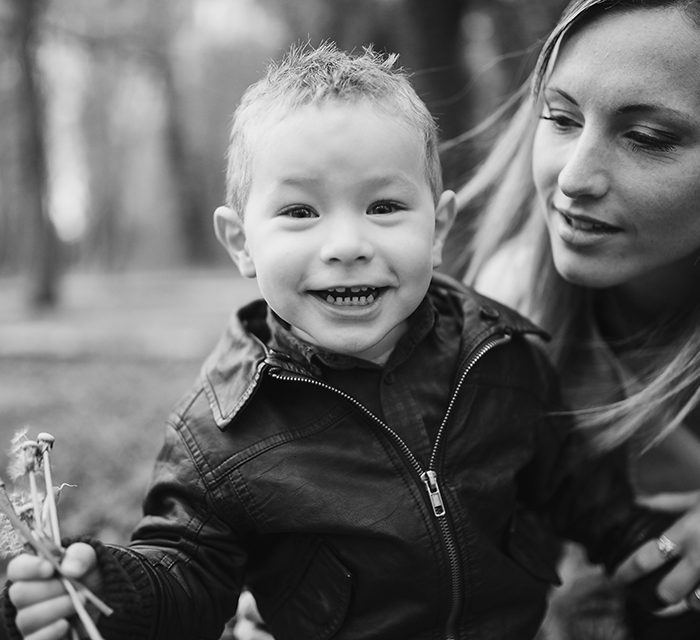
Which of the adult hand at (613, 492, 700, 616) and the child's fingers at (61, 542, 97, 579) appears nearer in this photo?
the child's fingers at (61, 542, 97, 579)

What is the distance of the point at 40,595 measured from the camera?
1315 millimetres

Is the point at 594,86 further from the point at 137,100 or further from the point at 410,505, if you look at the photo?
the point at 137,100

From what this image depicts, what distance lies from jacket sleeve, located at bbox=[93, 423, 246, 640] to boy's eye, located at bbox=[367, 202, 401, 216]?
614mm

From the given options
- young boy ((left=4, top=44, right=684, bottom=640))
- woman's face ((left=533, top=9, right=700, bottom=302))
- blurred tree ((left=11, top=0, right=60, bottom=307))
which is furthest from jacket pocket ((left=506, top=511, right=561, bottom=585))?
blurred tree ((left=11, top=0, right=60, bottom=307))

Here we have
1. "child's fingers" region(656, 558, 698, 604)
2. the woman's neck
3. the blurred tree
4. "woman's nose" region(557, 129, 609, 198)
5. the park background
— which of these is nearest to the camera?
"woman's nose" region(557, 129, 609, 198)

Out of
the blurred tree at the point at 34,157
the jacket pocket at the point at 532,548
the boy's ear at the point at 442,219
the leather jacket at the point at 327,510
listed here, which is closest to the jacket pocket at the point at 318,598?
the leather jacket at the point at 327,510

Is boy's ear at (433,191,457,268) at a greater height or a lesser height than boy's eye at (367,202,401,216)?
lesser

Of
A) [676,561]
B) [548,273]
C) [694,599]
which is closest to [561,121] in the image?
[548,273]

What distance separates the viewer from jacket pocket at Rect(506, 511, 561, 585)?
1.92m

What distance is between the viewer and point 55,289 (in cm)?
1062

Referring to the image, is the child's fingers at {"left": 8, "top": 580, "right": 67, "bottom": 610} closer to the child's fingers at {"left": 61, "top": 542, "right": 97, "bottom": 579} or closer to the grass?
the child's fingers at {"left": 61, "top": 542, "right": 97, "bottom": 579}

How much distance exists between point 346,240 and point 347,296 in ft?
0.46

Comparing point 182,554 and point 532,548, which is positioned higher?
point 182,554

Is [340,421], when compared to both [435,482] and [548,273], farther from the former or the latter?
[548,273]
